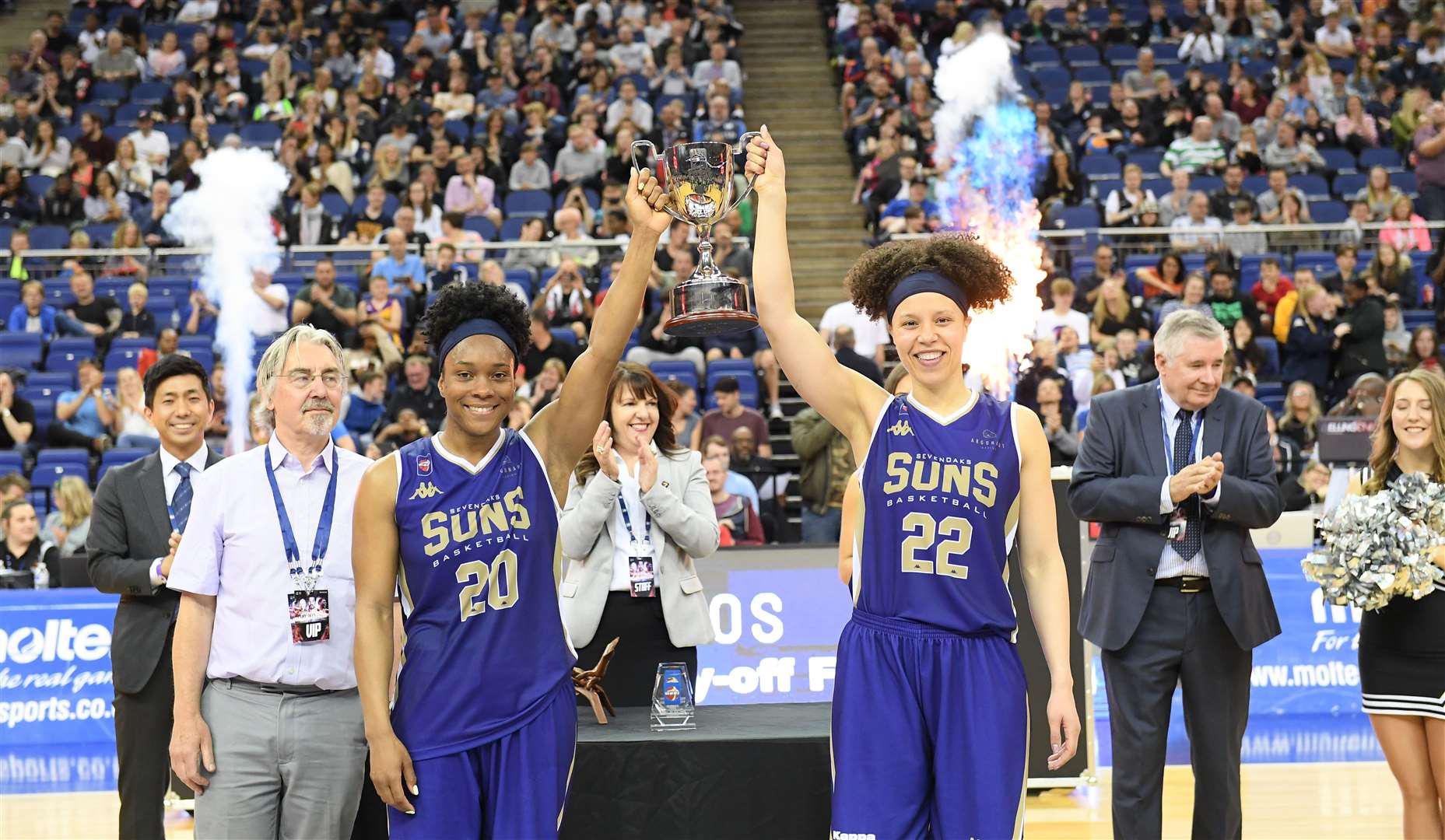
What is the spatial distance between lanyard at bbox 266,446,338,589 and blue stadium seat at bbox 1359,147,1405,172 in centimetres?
1336

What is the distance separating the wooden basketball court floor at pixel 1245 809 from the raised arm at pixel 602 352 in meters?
3.51

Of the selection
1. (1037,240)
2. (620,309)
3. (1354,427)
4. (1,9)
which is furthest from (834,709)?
(1,9)

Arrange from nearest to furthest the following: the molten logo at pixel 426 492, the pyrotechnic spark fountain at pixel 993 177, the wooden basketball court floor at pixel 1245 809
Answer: the molten logo at pixel 426 492 < the wooden basketball court floor at pixel 1245 809 < the pyrotechnic spark fountain at pixel 993 177

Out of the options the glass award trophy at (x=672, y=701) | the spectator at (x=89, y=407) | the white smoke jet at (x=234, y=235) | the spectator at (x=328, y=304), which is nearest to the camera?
the glass award trophy at (x=672, y=701)

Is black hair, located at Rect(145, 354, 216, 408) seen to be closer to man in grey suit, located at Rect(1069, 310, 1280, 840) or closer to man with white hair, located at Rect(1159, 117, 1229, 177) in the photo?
man in grey suit, located at Rect(1069, 310, 1280, 840)

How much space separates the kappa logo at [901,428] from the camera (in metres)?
3.62

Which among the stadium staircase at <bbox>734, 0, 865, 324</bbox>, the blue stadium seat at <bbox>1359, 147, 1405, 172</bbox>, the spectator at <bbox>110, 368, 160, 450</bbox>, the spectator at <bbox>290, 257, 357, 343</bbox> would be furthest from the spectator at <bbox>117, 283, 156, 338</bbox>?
the blue stadium seat at <bbox>1359, 147, 1405, 172</bbox>

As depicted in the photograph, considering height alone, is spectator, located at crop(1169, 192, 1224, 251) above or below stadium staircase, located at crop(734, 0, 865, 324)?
below

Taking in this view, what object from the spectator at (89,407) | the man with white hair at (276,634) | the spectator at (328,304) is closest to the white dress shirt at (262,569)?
the man with white hair at (276,634)

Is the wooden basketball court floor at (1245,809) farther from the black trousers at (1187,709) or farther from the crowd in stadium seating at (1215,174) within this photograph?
the crowd in stadium seating at (1215,174)

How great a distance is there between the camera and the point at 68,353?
12312mm

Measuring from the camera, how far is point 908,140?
13.8 metres

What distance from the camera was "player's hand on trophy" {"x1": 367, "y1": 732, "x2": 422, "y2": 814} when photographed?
10.7 ft

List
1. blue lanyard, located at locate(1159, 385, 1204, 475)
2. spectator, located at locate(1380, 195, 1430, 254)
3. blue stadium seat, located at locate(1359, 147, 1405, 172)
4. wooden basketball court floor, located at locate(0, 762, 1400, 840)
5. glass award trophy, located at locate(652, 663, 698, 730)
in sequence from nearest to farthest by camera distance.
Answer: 1. glass award trophy, located at locate(652, 663, 698, 730)
2. blue lanyard, located at locate(1159, 385, 1204, 475)
3. wooden basketball court floor, located at locate(0, 762, 1400, 840)
4. spectator, located at locate(1380, 195, 1430, 254)
5. blue stadium seat, located at locate(1359, 147, 1405, 172)
